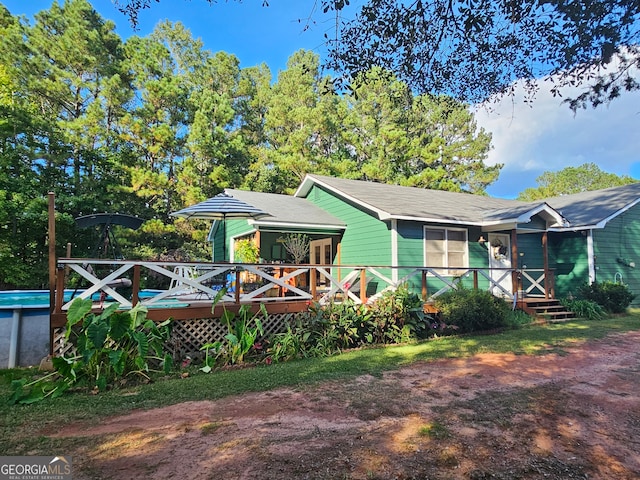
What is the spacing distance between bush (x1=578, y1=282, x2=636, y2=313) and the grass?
120 inches

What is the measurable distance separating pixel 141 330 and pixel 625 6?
7130mm

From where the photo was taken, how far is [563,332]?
8.10 metres

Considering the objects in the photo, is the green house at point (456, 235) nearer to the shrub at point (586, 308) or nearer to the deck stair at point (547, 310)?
the deck stair at point (547, 310)

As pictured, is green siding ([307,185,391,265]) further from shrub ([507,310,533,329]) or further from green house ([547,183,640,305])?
green house ([547,183,640,305])

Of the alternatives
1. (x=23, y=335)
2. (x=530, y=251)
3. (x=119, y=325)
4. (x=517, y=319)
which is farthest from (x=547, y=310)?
(x=23, y=335)

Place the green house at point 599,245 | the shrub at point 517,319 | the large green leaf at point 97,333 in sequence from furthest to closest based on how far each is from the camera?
the green house at point 599,245 → the shrub at point 517,319 → the large green leaf at point 97,333

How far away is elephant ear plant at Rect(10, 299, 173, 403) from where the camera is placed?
14.3ft

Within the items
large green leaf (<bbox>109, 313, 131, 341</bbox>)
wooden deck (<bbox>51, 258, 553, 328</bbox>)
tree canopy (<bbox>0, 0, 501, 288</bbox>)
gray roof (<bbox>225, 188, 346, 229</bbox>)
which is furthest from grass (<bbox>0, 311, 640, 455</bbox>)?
tree canopy (<bbox>0, 0, 501, 288</bbox>)

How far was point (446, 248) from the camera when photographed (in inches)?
430

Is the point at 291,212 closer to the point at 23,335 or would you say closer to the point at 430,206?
the point at 430,206

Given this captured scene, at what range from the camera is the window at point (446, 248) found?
422 inches

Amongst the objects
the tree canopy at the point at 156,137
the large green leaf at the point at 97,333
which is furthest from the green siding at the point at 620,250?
the large green leaf at the point at 97,333

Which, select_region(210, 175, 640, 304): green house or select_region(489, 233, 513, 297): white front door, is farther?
select_region(489, 233, 513, 297): white front door

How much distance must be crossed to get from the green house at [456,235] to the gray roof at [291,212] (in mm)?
39
